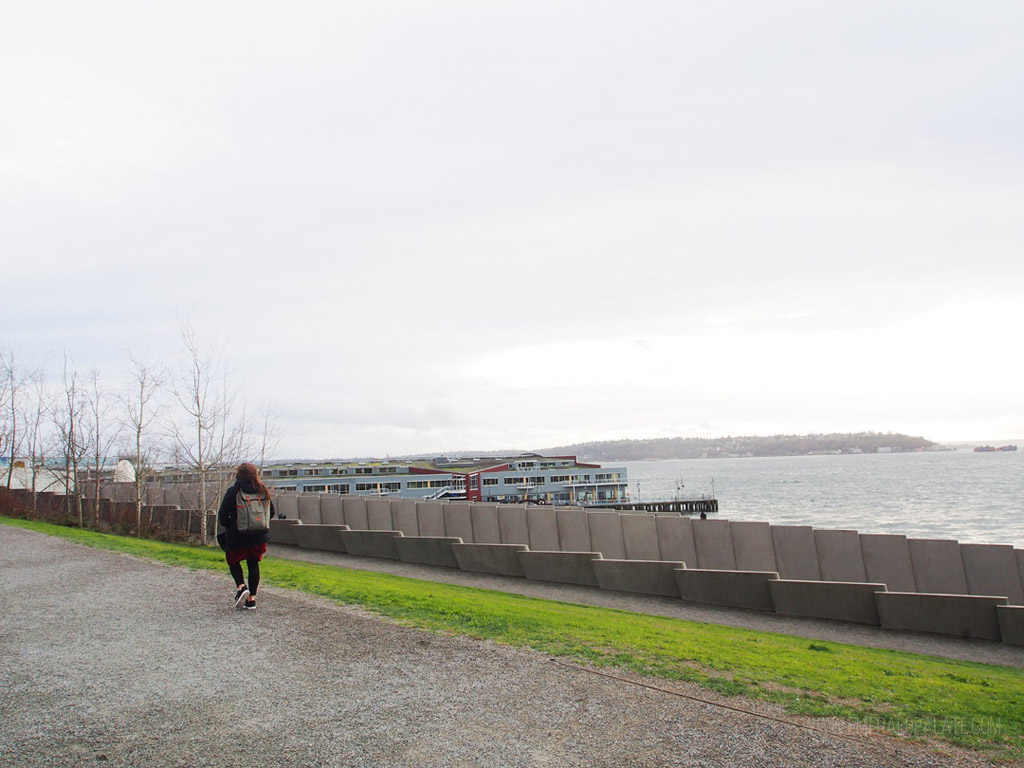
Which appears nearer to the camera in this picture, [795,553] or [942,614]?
[942,614]

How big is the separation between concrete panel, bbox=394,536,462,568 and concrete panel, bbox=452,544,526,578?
25cm

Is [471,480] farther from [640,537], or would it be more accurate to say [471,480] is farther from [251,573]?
[251,573]

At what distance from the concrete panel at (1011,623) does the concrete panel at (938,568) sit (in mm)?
2882

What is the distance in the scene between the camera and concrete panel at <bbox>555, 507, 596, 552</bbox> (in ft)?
70.1

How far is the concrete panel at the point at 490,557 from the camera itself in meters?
19.6

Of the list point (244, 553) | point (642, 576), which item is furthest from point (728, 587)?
point (244, 553)

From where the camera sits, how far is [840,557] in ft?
63.3

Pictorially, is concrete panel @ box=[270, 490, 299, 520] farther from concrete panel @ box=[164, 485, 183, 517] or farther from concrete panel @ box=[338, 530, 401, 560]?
concrete panel @ box=[164, 485, 183, 517]

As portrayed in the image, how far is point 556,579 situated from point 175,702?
12599mm

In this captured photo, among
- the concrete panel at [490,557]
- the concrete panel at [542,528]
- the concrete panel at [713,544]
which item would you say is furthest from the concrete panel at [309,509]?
the concrete panel at [713,544]

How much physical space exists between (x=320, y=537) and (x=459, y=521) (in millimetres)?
4022

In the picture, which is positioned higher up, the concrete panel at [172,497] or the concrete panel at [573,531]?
the concrete panel at [172,497]

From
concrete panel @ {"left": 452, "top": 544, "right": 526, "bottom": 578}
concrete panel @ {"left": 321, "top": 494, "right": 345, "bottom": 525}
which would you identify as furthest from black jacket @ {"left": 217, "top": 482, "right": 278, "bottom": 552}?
concrete panel @ {"left": 321, "top": 494, "right": 345, "bottom": 525}

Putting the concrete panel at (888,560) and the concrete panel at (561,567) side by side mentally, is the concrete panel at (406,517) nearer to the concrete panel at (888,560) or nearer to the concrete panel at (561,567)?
the concrete panel at (561,567)
